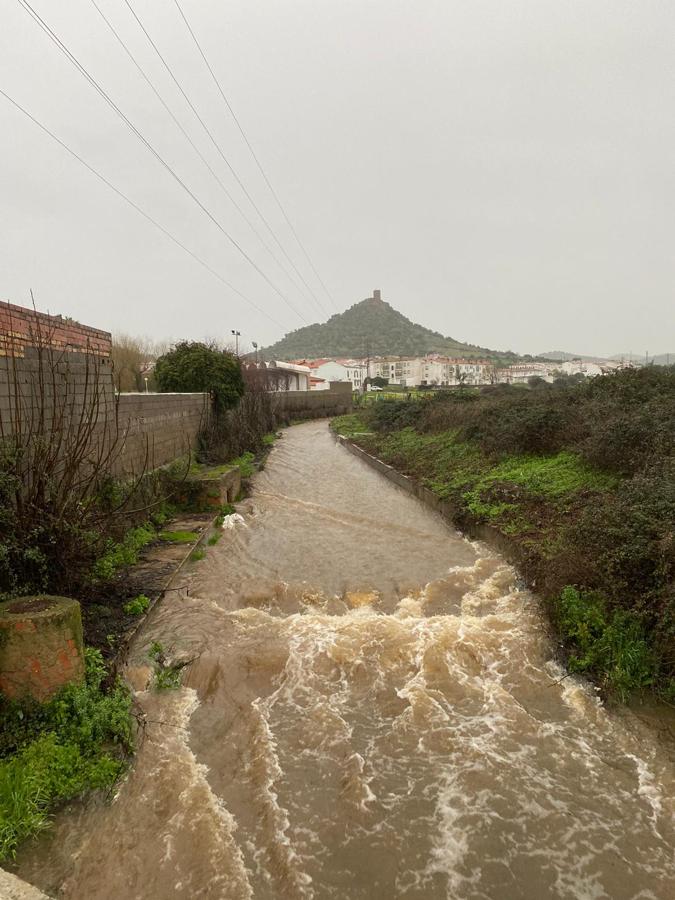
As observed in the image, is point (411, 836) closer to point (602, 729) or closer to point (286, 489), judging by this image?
point (602, 729)

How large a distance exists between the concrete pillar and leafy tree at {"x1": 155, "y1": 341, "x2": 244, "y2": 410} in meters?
12.1

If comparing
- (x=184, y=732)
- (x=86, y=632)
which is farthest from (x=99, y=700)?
(x=86, y=632)

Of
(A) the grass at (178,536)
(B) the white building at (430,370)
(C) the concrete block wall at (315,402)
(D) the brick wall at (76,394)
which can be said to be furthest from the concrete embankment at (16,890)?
(B) the white building at (430,370)

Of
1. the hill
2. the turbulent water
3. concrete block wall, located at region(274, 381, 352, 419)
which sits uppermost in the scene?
the hill

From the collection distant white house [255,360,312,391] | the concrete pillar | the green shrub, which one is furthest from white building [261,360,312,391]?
the concrete pillar

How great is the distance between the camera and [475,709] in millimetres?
4348

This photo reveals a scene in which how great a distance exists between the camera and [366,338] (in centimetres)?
12769

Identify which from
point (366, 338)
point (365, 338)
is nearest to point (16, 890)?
point (366, 338)

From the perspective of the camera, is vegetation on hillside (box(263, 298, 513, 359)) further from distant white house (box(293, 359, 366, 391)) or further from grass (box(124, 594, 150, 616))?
grass (box(124, 594, 150, 616))

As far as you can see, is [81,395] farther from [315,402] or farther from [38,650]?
[315,402]

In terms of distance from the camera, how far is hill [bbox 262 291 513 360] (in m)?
132

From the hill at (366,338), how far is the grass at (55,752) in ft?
404

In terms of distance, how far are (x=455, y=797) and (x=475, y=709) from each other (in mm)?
1001

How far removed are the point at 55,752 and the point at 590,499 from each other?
24.9 ft
